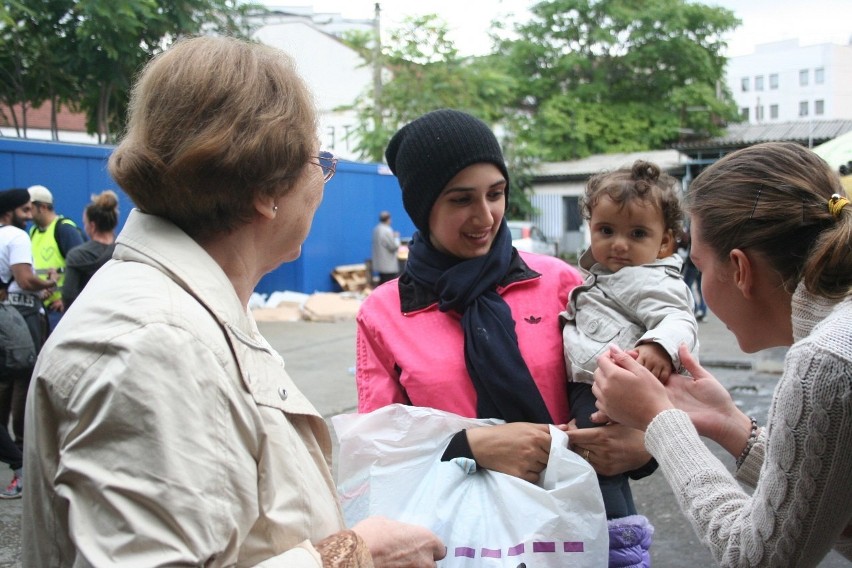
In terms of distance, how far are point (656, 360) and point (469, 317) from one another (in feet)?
1.69

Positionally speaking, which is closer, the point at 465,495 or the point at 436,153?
the point at 465,495

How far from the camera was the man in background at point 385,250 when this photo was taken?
15047 mm

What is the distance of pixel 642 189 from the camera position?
246 cm

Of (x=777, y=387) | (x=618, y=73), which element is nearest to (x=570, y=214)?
(x=618, y=73)

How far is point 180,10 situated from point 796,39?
72.3 meters

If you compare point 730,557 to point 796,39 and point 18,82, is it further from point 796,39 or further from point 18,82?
point 796,39

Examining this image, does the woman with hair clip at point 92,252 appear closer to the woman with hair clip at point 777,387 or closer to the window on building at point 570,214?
the woman with hair clip at point 777,387

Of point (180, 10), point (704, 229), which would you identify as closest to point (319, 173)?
point (704, 229)

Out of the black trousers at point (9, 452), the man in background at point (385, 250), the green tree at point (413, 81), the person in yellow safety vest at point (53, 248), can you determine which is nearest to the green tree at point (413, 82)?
the green tree at point (413, 81)

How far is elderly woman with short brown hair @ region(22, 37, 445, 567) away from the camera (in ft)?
3.90

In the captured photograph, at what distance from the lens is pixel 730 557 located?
162 centimetres

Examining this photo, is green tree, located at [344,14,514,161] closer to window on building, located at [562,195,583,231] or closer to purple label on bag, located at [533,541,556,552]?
window on building, located at [562,195,583,231]

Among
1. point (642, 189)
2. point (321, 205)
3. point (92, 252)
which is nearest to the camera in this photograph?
point (642, 189)

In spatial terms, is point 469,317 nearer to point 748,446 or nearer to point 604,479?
point 604,479
